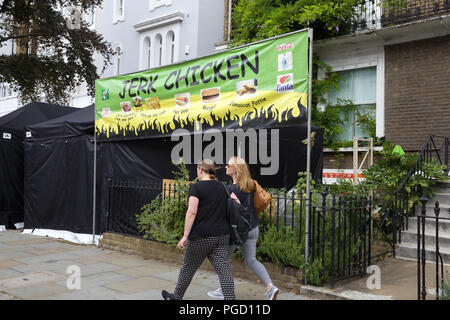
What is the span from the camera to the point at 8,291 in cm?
587

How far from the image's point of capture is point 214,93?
7.30 meters

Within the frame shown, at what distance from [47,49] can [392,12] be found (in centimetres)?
1296

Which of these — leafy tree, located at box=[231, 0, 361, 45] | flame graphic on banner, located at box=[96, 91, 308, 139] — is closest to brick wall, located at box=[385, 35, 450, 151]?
leafy tree, located at box=[231, 0, 361, 45]

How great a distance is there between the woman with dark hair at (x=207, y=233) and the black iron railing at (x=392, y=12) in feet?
27.0

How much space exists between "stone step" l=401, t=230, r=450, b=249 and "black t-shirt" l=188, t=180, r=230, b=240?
4.21m

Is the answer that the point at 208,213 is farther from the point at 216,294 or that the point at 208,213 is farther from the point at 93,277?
the point at 93,277

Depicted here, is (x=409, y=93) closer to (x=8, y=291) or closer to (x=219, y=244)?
(x=219, y=244)

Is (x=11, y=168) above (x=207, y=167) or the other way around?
the other way around

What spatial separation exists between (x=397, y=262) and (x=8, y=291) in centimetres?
581

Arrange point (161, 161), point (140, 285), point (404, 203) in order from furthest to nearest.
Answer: point (161, 161) < point (404, 203) < point (140, 285)
